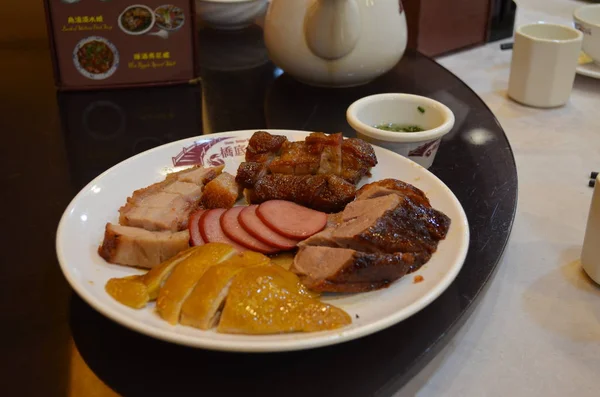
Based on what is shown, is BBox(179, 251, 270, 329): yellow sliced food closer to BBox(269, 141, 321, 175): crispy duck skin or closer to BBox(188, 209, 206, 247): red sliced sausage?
BBox(188, 209, 206, 247): red sliced sausage

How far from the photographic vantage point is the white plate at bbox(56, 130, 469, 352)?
3.03ft

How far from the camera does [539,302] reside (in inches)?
49.8

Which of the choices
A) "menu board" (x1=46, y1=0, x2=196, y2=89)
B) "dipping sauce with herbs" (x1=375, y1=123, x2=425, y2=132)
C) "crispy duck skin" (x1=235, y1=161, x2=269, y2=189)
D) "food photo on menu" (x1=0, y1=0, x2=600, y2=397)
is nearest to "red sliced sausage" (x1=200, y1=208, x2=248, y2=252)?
"food photo on menu" (x1=0, y1=0, x2=600, y2=397)

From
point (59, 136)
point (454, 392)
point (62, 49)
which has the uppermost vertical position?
point (62, 49)

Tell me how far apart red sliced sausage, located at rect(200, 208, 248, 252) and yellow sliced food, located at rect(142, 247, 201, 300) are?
7 centimetres

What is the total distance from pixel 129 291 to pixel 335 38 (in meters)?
1.01

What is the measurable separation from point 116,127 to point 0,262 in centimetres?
68

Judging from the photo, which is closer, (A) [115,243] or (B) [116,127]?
(A) [115,243]

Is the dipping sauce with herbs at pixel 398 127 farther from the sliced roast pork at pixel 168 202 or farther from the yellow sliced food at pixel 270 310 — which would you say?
the yellow sliced food at pixel 270 310

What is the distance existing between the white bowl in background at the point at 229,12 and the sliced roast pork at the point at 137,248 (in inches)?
58.3

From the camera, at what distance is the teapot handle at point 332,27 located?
1696 millimetres

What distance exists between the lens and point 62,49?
1.87 m

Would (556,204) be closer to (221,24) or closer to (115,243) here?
(115,243)

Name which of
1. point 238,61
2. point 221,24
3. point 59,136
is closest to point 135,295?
point 59,136
